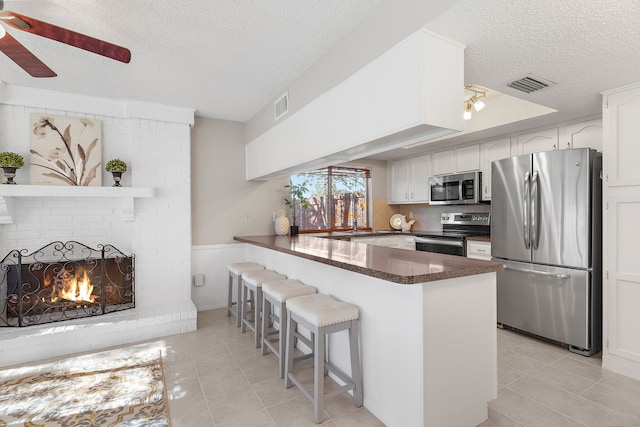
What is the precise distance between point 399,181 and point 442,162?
0.96m

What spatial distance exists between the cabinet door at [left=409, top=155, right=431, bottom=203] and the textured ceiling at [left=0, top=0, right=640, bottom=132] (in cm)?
210

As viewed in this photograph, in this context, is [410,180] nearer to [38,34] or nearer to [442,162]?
[442,162]

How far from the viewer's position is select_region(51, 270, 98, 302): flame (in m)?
3.30

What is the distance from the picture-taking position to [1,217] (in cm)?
309

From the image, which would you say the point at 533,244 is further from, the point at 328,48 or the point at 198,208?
the point at 198,208

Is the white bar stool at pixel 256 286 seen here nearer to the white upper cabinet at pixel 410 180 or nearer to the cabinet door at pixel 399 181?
the white upper cabinet at pixel 410 180

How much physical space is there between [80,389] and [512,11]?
3583 millimetres

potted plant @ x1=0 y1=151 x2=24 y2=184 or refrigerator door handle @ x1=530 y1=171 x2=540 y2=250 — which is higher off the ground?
potted plant @ x1=0 y1=151 x2=24 y2=184

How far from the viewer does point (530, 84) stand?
246 cm

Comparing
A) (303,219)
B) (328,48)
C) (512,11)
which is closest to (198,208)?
(303,219)

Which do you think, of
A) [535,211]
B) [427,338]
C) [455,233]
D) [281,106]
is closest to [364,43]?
[281,106]

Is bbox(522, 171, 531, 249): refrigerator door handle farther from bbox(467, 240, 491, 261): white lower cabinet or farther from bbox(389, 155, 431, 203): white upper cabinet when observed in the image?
bbox(389, 155, 431, 203): white upper cabinet

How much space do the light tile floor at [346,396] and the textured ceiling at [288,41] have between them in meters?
2.26

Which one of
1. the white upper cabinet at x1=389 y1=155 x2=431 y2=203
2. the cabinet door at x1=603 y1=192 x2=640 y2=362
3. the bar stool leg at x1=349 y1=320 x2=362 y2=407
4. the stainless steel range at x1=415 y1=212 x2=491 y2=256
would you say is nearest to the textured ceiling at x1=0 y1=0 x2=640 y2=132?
the cabinet door at x1=603 y1=192 x2=640 y2=362
